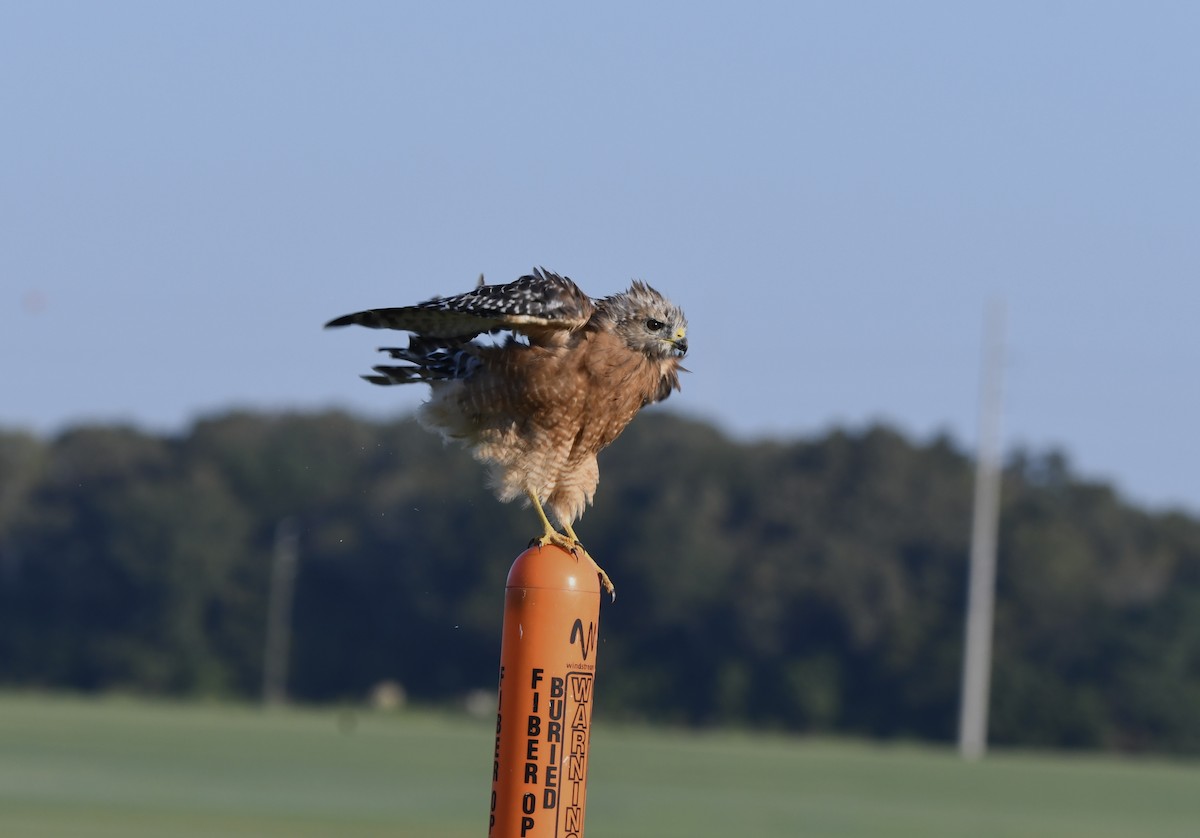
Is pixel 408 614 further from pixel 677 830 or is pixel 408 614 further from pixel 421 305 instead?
pixel 421 305

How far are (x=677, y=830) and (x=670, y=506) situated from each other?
52996 millimetres

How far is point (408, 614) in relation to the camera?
7450 centimetres

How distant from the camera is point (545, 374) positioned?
8.62 meters

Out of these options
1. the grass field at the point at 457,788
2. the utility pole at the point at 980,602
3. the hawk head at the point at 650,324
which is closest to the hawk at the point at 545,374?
the hawk head at the point at 650,324

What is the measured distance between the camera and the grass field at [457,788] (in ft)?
79.5

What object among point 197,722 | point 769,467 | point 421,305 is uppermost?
point 769,467

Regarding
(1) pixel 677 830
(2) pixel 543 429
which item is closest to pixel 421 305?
(2) pixel 543 429

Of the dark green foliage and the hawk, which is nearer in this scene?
the hawk

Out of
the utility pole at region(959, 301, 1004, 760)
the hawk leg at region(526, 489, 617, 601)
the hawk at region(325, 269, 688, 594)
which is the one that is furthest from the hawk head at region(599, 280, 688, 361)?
the utility pole at region(959, 301, 1004, 760)

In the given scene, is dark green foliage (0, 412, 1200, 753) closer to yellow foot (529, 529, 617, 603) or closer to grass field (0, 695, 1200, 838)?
grass field (0, 695, 1200, 838)

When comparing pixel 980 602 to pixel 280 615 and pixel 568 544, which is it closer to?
pixel 280 615

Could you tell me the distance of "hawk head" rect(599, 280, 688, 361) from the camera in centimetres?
832

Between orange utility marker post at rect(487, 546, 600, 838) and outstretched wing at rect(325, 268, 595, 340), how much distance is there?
106cm

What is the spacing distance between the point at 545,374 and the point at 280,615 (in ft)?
238
